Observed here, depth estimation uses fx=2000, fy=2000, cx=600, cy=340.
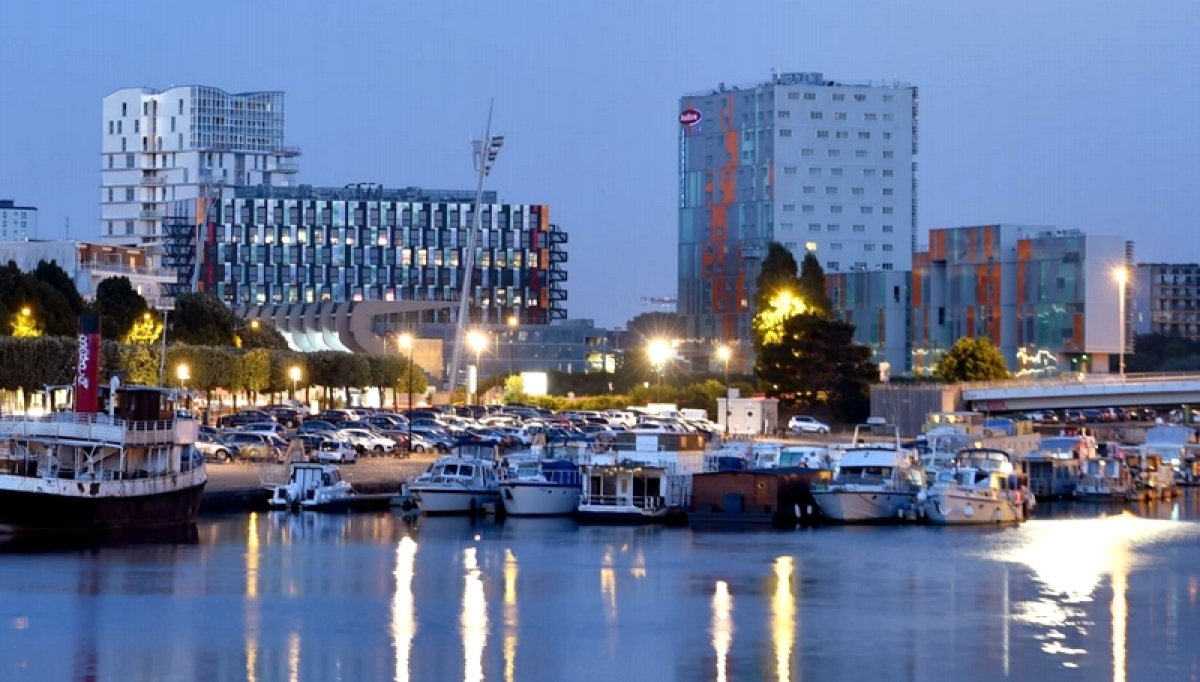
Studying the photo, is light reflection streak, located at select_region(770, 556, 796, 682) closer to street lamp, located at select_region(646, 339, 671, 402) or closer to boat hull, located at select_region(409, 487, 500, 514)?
boat hull, located at select_region(409, 487, 500, 514)

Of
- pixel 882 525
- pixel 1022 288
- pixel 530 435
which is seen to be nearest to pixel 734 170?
pixel 1022 288

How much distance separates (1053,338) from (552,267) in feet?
264

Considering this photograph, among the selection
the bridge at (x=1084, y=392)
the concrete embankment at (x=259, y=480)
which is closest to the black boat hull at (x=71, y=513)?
the concrete embankment at (x=259, y=480)

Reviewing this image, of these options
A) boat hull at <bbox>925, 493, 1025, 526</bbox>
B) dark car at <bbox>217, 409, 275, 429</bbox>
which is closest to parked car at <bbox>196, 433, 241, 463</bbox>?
dark car at <bbox>217, 409, 275, 429</bbox>

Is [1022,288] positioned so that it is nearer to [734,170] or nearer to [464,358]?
[464,358]

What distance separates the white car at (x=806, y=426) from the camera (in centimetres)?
8606

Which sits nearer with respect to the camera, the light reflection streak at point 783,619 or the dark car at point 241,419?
the light reflection streak at point 783,619

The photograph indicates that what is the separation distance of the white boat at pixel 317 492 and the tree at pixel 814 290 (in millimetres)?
45416

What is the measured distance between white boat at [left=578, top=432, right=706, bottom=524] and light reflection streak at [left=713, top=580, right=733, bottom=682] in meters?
12.8

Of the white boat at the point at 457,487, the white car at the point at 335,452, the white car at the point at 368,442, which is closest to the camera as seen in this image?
the white boat at the point at 457,487

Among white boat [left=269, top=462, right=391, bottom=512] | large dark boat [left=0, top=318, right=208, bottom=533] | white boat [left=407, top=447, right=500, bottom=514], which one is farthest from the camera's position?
white boat [left=407, top=447, right=500, bottom=514]

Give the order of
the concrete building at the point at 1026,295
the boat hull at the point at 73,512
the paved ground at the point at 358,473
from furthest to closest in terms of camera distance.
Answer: the concrete building at the point at 1026,295 < the paved ground at the point at 358,473 < the boat hull at the point at 73,512

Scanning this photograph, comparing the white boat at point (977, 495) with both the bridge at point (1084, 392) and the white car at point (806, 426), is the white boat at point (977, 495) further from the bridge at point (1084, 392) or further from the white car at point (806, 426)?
the white car at point (806, 426)

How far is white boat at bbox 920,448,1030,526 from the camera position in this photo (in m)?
54.4
